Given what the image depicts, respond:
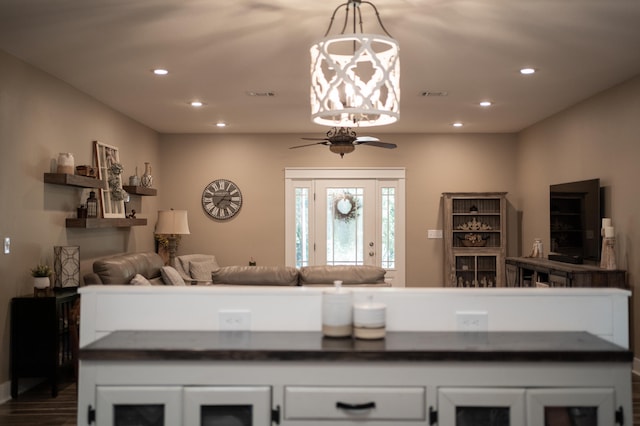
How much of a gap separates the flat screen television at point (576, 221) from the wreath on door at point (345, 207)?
282cm

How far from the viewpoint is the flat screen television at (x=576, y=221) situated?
5938mm

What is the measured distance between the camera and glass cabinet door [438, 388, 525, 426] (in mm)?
2057

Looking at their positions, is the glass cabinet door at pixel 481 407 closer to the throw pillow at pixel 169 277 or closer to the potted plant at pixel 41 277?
the potted plant at pixel 41 277

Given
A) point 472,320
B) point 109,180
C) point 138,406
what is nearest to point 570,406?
point 472,320

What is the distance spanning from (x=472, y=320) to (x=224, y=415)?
1.04m

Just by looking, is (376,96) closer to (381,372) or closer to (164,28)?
(381,372)

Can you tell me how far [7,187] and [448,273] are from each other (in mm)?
5741

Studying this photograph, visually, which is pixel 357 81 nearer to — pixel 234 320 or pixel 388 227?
pixel 234 320

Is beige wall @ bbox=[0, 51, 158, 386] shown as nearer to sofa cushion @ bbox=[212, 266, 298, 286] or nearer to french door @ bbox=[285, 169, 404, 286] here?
sofa cushion @ bbox=[212, 266, 298, 286]

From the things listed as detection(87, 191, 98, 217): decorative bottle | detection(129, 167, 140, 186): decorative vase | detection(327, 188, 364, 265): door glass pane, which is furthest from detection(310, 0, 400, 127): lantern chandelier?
detection(327, 188, 364, 265): door glass pane

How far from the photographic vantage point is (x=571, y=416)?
207cm

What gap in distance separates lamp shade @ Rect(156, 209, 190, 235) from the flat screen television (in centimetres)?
459

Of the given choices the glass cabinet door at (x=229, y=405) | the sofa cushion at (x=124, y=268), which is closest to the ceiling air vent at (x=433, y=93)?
the sofa cushion at (x=124, y=268)

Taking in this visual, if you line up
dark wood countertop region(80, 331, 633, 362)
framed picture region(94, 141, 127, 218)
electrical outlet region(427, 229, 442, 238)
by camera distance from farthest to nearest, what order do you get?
electrical outlet region(427, 229, 442, 238) < framed picture region(94, 141, 127, 218) < dark wood countertop region(80, 331, 633, 362)
